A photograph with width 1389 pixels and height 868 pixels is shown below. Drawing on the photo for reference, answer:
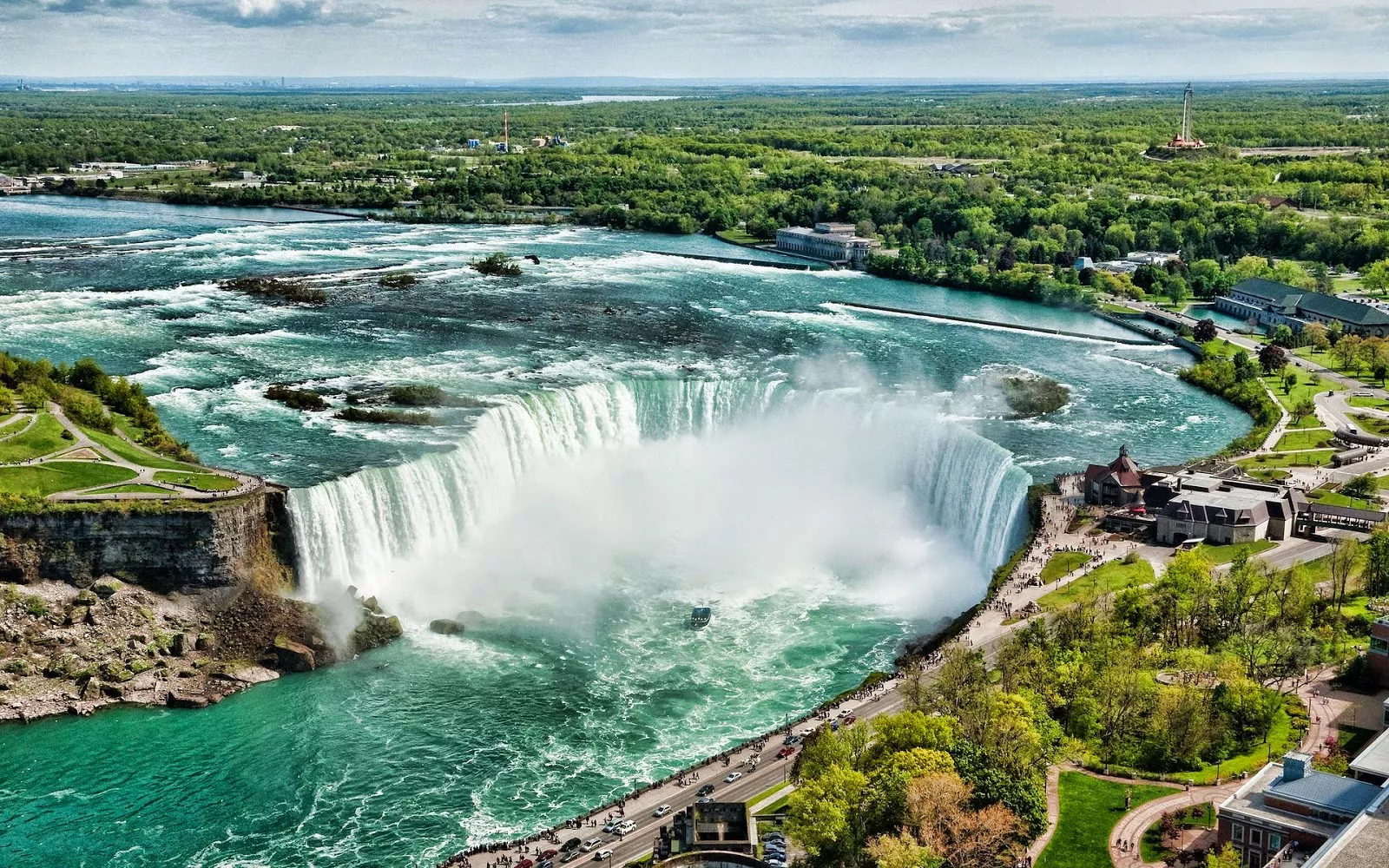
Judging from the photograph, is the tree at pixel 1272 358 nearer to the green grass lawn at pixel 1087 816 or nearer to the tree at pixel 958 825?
the green grass lawn at pixel 1087 816

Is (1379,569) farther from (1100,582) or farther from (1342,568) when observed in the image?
(1100,582)

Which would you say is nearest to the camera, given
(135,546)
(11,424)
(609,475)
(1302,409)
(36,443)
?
(135,546)

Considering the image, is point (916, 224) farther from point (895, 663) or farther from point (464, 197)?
point (895, 663)

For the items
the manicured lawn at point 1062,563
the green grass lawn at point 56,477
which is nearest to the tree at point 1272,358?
the manicured lawn at point 1062,563

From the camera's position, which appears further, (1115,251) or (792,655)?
(1115,251)

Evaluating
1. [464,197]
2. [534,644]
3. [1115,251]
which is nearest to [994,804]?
[534,644]

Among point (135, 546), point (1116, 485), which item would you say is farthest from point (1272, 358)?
point (135, 546)

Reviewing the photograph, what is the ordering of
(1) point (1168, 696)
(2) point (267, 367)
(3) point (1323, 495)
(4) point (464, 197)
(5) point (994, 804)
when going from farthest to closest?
(4) point (464, 197), (2) point (267, 367), (3) point (1323, 495), (1) point (1168, 696), (5) point (994, 804)

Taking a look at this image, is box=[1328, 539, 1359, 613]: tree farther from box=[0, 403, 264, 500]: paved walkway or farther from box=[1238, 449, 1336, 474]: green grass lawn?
box=[0, 403, 264, 500]: paved walkway
